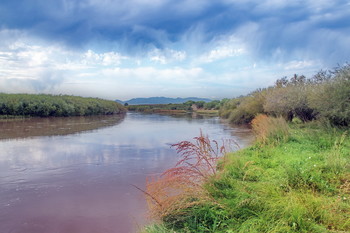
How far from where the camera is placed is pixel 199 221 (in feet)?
13.4

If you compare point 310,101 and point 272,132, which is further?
point 310,101

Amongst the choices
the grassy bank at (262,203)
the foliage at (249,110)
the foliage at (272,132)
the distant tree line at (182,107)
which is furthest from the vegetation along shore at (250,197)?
the distant tree line at (182,107)

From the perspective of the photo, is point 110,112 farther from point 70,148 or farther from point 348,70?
A: point 348,70

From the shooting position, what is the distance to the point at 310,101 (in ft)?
52.7

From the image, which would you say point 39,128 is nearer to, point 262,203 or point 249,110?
point 249,110

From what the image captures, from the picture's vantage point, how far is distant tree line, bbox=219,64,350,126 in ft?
41.5

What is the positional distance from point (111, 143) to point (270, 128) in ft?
29.4

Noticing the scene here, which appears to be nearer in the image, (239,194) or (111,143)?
(239,194)

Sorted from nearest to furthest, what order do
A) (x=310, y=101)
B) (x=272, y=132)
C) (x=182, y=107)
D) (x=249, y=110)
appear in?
(x=272, y=132)
(x=310, y=101)
(x=249, y=110)
(x=182, y=107)

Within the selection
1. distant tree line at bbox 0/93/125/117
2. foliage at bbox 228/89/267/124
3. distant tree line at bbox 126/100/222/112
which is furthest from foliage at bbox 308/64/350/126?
distant tree line at bbox 126/100/222/112

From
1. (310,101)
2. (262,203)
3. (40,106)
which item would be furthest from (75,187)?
(40,106)

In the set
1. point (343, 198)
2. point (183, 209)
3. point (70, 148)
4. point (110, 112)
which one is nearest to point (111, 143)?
point (70, 148)

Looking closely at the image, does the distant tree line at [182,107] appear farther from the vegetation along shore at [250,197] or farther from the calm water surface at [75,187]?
the vegetation along shore at [250,197]

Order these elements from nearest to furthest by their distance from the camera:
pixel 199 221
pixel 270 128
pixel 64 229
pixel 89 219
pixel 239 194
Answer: pixel 199 221 < pixel 239 194 < pixel 64 229 < pixel 89 219 < pixel 270 128
